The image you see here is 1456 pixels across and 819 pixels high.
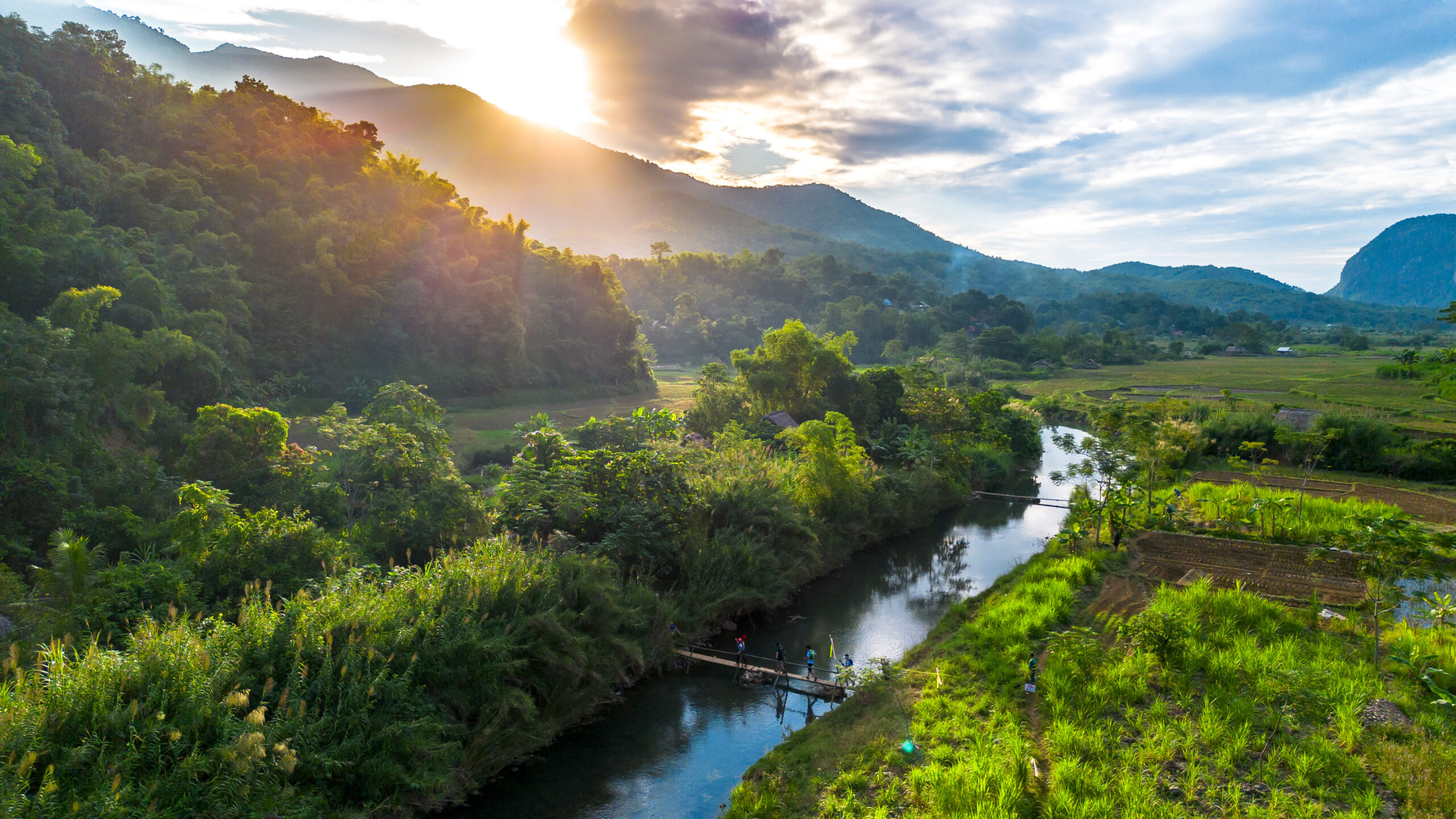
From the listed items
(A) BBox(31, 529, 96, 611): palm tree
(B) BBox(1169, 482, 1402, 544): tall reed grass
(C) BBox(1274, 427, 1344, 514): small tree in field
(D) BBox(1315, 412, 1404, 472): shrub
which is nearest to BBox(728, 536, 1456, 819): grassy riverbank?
(B) BBox(1169, 482, 1402, 544): tall reed grass

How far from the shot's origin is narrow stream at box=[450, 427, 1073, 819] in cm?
1184

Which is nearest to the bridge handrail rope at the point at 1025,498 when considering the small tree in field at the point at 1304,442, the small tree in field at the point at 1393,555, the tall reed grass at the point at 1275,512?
the tall reed grass at the point at 1275,512

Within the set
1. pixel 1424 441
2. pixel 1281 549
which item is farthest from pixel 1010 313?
pixel 1281 549

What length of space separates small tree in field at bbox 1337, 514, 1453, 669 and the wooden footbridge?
9.69 meters

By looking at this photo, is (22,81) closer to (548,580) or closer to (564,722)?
(548,580)

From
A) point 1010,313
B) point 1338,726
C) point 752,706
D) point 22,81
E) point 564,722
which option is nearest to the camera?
point 1338,726

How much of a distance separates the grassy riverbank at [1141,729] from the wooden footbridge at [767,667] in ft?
4.05

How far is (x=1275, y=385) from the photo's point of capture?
177ft

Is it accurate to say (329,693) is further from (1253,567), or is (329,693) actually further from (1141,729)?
(1253,567)

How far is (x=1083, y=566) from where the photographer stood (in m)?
18.7

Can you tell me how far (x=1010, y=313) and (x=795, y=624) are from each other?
324ft

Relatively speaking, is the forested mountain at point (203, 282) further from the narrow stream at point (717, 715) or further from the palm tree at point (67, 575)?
the narrow stream at point (717, 715)

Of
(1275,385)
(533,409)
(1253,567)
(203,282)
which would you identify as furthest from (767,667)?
(1275,385)

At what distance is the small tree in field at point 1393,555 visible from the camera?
39.8 feet
